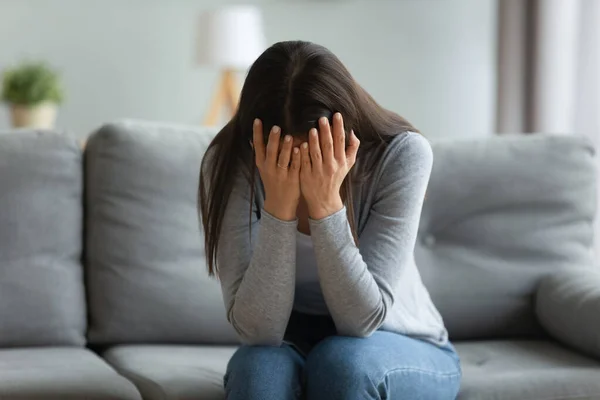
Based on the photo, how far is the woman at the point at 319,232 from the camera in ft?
4.61

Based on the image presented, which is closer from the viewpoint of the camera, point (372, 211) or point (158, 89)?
point (372, 211)

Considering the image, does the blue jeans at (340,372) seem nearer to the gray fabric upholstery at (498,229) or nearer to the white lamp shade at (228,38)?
the gray fabric upholstery at (498,229)

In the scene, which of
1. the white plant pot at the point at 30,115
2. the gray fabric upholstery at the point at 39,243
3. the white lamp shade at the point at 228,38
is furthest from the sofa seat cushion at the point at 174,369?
the white lamp shade at the point at 228,38

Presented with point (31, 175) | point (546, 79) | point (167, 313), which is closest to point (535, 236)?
point (167, 313)

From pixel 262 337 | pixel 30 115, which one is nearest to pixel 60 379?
pixel 262 337

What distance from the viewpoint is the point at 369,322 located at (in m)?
1.45

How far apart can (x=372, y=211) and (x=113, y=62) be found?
245 cm

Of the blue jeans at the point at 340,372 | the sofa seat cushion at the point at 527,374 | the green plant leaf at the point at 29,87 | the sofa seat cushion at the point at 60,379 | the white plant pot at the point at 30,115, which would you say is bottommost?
the sofa seat cushion at the point at 527,374

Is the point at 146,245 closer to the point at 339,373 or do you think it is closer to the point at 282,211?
the point at 282,211

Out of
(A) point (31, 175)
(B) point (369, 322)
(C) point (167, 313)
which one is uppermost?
(A) point (31, 175)

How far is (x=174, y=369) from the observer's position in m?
1.73

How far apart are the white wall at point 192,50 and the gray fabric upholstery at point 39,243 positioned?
5.87 ft

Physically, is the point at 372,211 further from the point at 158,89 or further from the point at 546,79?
the point at 158,89

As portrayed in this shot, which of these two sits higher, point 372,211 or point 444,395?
point 372,211
